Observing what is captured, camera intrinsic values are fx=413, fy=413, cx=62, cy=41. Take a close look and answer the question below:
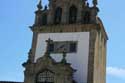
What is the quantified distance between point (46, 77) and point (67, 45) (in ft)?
16.3

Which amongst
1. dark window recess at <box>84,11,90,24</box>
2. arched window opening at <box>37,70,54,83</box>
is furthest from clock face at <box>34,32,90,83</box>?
arched window opening at <box>37,70,54,83</box>

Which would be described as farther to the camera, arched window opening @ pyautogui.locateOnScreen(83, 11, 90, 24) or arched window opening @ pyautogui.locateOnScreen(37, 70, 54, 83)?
arched window opening @ pyautogui.locateOnScreen(83, 11, 90, 24)

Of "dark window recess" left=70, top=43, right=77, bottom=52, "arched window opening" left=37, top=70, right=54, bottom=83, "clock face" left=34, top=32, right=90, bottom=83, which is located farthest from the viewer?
"dark window recess" left=70, top=43, right=77, bottom=52

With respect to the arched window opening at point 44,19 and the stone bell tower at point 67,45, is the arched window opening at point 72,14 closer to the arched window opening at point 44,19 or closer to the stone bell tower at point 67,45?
the stone bell tower at point 67,45

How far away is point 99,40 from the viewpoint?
147 feet

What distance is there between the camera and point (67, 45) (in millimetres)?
43094

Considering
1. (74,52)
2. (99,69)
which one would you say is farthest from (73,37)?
(99,69)

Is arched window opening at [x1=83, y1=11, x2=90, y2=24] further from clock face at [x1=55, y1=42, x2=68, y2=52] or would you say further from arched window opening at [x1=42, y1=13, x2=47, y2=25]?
arched window opening at [x1=42, y1=13, x2=47, y2=25]

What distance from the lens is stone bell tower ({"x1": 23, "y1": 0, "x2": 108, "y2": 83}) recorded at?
40.1 m

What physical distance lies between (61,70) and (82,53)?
3771 millimetres

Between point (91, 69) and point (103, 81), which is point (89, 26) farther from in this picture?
point (103, 81)

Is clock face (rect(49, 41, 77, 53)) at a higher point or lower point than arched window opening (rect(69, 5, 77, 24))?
lower

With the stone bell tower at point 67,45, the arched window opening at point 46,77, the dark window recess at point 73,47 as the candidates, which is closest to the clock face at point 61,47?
the stone bell tower at point 67,45

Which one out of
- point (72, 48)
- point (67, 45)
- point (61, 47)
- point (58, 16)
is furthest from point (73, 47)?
point (58, 16)
